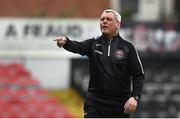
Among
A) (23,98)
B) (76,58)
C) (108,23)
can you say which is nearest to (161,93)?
(76,58)

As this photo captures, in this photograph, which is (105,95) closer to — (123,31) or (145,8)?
(123,31)

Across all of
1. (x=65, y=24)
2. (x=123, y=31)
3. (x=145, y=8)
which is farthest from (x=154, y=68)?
(x=145, y=8)

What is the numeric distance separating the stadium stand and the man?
29.2 feet

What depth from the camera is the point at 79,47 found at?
7.61 meters

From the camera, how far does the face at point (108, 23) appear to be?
7455 mm

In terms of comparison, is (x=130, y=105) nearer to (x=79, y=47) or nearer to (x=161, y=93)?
(x=79, y=47)

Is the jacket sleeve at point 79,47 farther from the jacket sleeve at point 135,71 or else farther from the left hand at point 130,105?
the left hand at point 130,105

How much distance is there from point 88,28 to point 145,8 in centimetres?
1114

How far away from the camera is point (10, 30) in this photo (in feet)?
67.4

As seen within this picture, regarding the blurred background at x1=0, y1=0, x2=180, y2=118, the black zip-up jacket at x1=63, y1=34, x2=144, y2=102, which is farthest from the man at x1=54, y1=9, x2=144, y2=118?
the blurred background at x1=0, y1=0, x2=180, y2=118

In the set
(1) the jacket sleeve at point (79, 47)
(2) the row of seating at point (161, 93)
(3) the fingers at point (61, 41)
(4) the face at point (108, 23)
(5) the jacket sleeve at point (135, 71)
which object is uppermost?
(4) the face at point (108, 23)

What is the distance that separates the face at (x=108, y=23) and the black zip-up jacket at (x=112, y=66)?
123 mm

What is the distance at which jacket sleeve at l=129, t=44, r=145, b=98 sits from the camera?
7.57m

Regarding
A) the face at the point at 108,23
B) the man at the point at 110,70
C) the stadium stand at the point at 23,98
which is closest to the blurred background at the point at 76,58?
the stadium stand at the point at 23,98
